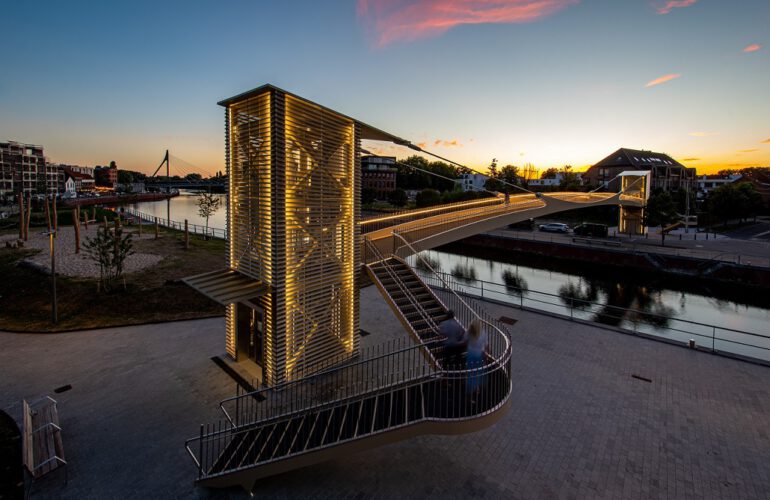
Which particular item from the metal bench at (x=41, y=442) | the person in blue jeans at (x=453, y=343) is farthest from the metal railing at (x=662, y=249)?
the metal bench at (x=41, y=442)

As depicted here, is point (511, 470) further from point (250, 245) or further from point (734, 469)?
point (250, 245)

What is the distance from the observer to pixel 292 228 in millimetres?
8227

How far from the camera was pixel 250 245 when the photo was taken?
8922mm

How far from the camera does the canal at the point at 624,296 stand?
51.2 feet

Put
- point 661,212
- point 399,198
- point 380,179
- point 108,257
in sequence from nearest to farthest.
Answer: point 108,257 < point 661,212 < point 399,198 < point 380,179

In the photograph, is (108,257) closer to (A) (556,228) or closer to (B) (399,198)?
(A) (556,228)

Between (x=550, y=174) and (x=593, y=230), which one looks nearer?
(x=593, y=230)

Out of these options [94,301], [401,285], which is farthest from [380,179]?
[401,285]

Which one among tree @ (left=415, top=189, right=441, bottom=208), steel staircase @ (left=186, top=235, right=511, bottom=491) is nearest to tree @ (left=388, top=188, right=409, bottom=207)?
tree @ (left=415, top=189, right=441, bottom=208)

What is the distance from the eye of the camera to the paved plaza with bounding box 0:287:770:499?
5941 millimetres

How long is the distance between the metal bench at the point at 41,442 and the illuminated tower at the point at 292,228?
3495 millimetres

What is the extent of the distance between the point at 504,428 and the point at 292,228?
591 centimetres

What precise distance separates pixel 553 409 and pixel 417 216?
10.2 m

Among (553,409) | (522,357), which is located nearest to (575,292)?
(522,357)
